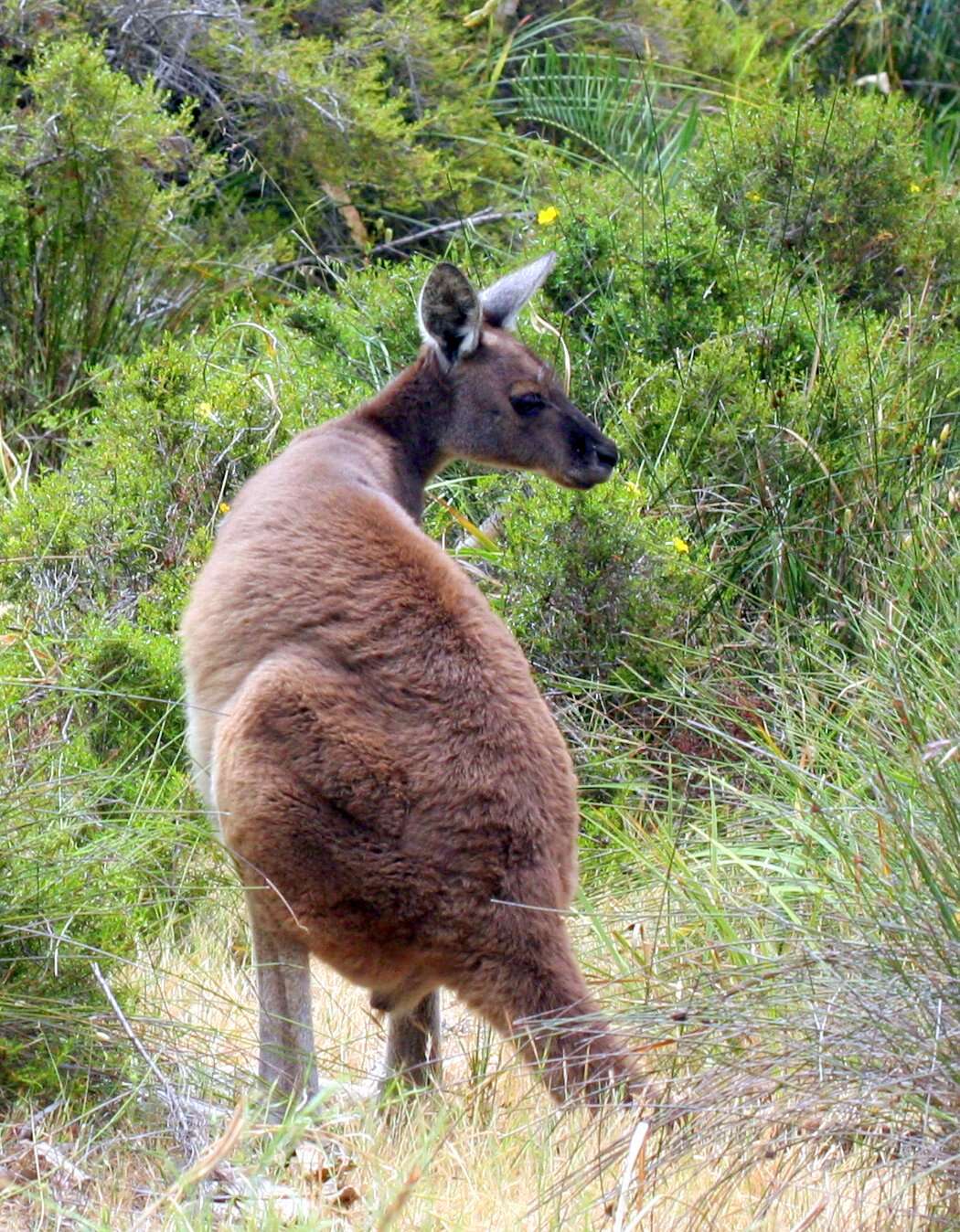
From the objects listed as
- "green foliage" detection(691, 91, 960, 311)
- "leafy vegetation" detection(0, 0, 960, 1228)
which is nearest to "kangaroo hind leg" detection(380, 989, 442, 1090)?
"leafy vegetation" detection(0, 0, 960, 1228)

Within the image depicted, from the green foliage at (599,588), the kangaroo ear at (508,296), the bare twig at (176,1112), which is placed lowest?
the green foliage at (599,588)

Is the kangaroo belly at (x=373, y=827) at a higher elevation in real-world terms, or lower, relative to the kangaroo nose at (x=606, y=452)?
higher

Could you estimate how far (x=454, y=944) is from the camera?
3436 mm

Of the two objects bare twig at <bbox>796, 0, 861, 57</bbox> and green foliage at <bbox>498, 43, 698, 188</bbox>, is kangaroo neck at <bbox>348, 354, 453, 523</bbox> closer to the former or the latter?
green foliage at <bbox>498, 43, 698, 188</bbox>

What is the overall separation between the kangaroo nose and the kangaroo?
4.53 feet

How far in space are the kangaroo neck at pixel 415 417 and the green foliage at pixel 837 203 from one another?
274cm

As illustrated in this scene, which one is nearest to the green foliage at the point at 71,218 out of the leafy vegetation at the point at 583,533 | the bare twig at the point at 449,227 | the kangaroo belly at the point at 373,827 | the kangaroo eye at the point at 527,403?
the leafy vegetation at the point at 583,533

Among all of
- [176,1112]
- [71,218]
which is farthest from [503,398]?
[71,218]

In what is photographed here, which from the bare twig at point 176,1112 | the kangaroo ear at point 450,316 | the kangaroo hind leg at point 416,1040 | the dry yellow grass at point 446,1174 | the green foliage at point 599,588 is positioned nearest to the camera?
the dry yellow grass at point 446,1174

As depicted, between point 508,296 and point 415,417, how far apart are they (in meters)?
0.59

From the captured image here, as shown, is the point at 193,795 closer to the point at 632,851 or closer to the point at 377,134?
the point at 632,851

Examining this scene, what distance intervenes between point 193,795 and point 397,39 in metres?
5.80

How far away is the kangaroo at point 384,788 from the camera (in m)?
3.43

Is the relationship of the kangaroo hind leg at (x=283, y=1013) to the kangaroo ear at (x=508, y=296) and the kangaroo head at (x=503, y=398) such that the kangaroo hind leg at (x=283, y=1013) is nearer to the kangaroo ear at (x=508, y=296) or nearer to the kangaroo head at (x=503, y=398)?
the kangaroo head at (x=503, y=398)
